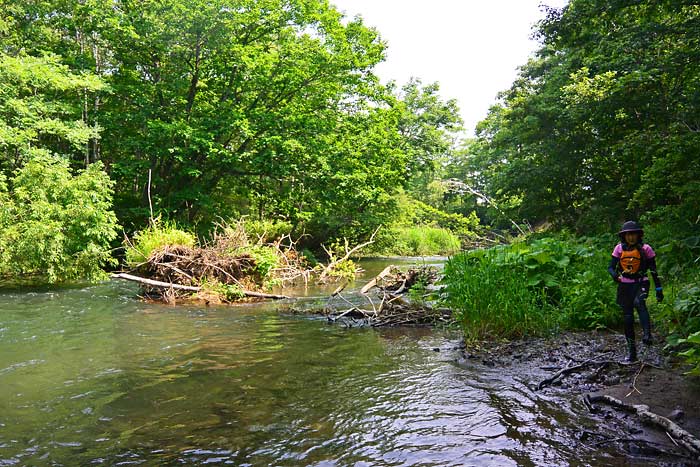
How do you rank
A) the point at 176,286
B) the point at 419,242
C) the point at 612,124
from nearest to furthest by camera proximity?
1. the point at 612,124
2. the point at 176,286
3. the point at 419,242

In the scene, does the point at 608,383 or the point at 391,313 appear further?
the point at 391,313

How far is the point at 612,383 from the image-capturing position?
5262mm

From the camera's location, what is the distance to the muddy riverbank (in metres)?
3.86

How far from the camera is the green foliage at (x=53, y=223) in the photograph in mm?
12758

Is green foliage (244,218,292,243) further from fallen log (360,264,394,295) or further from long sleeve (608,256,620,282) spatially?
long sleeve (608,256,620,282)

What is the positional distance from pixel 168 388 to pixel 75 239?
10.5 metres

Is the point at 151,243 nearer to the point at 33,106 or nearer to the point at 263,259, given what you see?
the point at 263,259

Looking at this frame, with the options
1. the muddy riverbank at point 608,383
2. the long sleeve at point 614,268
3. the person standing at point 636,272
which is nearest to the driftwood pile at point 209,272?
→ the muddy riverbank at point 608,383

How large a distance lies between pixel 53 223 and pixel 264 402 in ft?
36.6

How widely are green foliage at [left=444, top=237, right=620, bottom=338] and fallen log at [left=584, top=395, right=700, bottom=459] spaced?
260 centimetres

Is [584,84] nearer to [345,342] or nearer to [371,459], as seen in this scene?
[345,342]

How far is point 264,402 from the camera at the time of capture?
16.9 ft

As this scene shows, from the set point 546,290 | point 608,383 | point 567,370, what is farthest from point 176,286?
point 608,383

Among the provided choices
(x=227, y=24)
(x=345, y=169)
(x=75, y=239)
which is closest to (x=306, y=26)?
(x=227, y=24)
